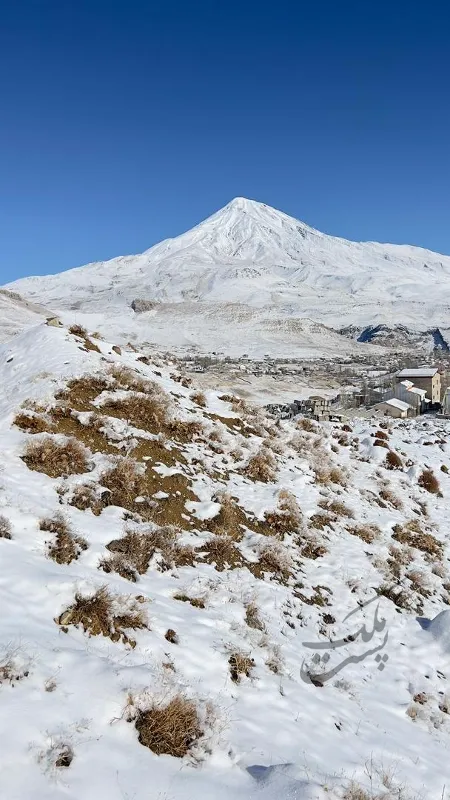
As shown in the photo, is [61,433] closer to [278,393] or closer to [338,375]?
[278,393]

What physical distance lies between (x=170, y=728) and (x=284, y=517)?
7.56 metres

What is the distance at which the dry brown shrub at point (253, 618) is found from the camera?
7.56 metres

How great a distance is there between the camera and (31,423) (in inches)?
467

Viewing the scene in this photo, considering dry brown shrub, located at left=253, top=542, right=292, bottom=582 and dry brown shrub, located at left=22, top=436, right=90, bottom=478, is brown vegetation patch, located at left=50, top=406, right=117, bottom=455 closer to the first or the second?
dry brown shrub, located at left=22, top=436, right=90, bottom=478

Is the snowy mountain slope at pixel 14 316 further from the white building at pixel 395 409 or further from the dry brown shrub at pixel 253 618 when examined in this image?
the dry brown shrub at pixel 253 618

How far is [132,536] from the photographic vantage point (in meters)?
8.56

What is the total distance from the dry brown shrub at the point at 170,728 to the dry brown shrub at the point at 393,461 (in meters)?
17.1

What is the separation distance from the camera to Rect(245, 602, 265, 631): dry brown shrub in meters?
7.56

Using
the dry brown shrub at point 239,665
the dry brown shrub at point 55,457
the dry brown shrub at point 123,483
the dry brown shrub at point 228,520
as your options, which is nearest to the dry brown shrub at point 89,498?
the dry brown shrub at point 123,483

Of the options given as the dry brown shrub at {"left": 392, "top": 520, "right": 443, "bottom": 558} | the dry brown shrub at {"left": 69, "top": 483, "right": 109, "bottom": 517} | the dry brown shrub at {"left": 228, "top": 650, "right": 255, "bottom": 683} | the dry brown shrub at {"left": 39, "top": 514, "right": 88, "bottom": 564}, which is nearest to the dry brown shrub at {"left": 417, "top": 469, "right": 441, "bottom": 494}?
the dry brown shrub at {"left": 392, "top": 520, "right": 443, "bottom": 558}

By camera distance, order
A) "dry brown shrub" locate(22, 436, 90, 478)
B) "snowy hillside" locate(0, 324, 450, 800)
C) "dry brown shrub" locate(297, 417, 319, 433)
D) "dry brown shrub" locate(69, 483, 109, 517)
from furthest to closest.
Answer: "dry brown shrub" locate(297, 417, 319, 433)
"dry brown shrub" locate(22, 436, 90, 478)
"dry brown shrub" locate(69, 483, 109, 517)
"snowy hillside" locate(0, 324, 450, 800)

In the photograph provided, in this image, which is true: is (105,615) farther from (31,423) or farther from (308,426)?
(308,426)

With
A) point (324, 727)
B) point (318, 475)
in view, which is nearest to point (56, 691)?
point (324, 727)

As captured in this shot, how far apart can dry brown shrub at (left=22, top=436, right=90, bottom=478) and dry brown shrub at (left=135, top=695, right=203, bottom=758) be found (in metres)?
6.12
